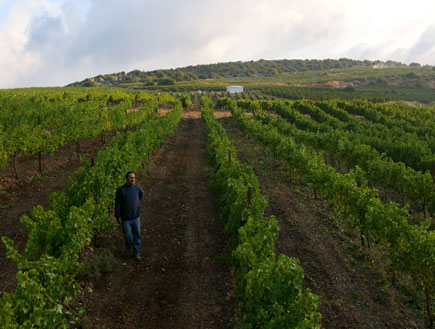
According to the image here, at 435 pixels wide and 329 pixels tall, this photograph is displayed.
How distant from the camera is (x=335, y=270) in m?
8.93

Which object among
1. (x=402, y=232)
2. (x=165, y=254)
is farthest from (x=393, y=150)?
(x=165, y=254)

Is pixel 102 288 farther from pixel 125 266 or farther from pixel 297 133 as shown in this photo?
pixel 297 133

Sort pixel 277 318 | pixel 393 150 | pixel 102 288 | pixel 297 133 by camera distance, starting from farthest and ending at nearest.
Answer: pixel 297 133, pixel 393 150, pixel 102 288, pixel 277 318

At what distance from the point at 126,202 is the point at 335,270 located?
5762mm

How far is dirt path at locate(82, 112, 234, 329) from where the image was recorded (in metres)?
6.68

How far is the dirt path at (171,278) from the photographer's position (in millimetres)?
6676

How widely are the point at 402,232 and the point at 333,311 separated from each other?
2.74 m

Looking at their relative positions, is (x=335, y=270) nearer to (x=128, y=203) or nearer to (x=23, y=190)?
(x=128, y=203)

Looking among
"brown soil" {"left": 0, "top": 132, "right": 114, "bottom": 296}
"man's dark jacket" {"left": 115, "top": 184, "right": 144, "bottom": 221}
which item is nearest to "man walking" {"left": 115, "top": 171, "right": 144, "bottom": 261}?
"man's dark jacket" {"left": 115, "top": 184, "right": 144, "bottom": 221}

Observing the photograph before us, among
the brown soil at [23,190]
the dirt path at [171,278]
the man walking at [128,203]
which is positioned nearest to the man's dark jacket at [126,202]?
the man walking at [128,203]

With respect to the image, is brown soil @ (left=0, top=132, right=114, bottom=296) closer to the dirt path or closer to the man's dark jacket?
the dirt path

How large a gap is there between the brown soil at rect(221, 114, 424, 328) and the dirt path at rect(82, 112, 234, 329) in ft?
7.30

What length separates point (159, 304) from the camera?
7051mm

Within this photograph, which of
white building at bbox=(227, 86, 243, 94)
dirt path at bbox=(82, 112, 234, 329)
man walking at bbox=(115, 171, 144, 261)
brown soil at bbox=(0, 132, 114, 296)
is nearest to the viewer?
dirt path at bbox=(82, 112, 234, 329)
